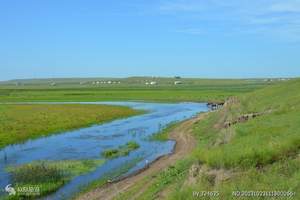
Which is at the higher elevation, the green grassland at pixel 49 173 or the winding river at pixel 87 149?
the green grassland at pixel 49 173

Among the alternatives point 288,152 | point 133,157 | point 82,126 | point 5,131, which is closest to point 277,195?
point 288,152

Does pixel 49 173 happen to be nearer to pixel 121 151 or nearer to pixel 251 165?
pixel 121 151

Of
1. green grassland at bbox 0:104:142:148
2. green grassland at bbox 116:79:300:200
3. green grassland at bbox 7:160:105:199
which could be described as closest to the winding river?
green grassland at bbox 7:160:105:199

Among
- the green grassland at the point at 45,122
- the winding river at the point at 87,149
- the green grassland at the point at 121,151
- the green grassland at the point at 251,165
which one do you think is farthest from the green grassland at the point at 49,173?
the green grassland at the point at 45,122

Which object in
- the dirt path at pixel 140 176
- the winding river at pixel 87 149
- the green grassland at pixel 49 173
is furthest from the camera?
the winding river at pixel 87 149

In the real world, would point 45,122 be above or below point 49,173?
below

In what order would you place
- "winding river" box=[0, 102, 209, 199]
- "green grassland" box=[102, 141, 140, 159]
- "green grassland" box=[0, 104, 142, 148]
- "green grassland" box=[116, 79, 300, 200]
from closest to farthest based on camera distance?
1. "green grassland" box=[116, 79, 300, 200]
2. "winding river" box=[0, 102, 209, 199]
3. "green grassland" box=[102, 141, 140, 159]
4. "green grassland" box=[0, 104, 142, 148]

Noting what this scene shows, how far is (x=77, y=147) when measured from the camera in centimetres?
4134

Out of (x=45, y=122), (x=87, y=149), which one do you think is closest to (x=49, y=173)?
(x=87, y=149)

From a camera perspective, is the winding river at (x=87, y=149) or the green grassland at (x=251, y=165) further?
the winding river at (x=87, y=149)

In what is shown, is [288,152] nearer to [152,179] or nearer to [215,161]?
[215,161]

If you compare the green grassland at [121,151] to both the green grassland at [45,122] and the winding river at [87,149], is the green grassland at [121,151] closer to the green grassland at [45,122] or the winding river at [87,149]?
the winding river at [87,149]

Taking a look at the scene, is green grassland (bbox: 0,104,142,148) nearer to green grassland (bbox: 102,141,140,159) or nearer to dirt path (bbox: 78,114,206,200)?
green grassland (bbox: 102,141,140,159)

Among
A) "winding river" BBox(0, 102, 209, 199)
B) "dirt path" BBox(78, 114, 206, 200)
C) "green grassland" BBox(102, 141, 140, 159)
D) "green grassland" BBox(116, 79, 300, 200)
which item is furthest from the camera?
"green grassland" BBox(102, 141, 140, 159)
